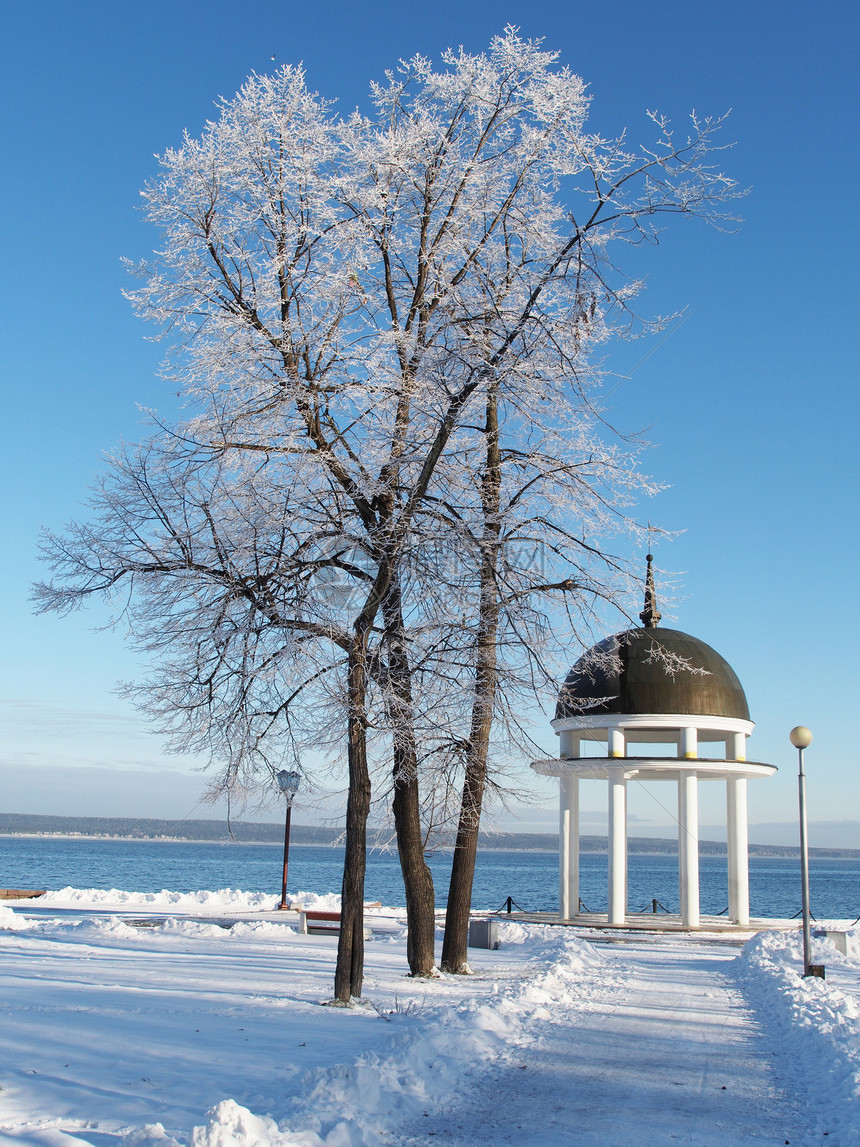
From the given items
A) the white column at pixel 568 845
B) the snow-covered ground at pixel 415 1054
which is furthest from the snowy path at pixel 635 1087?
the white column at pixel 568 845

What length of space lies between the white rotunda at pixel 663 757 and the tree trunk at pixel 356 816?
13125 mm

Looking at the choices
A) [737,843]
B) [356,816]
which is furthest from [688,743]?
[356,816]

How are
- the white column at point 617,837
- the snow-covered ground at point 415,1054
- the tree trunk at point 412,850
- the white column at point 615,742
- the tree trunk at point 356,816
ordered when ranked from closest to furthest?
the snow-covered ground at point 415,1054, the tree trunk at point 356,816, the tree trunk at point 412,850, the white column at point 615,742, the white column at point 617,837

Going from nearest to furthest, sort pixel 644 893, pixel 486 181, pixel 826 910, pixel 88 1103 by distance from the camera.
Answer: pixel 88 1103 < pixel 486 181 < pixel 826 910 < pixel 644 893

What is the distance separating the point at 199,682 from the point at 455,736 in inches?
146

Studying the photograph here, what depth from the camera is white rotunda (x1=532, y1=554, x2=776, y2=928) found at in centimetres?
2523

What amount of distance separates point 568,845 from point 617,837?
2039 mm

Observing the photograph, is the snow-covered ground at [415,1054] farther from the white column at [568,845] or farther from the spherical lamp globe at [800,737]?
the white column at [568,845]

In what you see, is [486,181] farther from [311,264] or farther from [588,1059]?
[588,1059]

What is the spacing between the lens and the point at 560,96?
43.0 feet

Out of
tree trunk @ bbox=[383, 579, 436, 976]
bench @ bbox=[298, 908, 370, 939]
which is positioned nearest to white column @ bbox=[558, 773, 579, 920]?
bench @ bbox=[298, 908, 370, 939]

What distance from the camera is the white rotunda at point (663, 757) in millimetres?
25234

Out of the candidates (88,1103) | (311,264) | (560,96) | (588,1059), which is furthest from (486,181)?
(88,1103)

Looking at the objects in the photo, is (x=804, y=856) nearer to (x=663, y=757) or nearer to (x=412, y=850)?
(x=412, y=850)
